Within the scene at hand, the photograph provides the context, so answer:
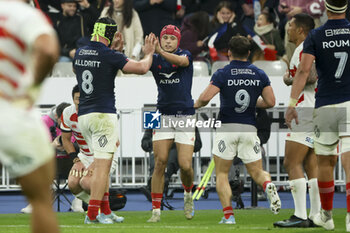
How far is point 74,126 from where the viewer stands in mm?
11172

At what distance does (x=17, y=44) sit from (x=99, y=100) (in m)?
5.23

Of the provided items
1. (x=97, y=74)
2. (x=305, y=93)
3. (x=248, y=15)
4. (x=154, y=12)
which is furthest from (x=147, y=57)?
(x=248, y=15)

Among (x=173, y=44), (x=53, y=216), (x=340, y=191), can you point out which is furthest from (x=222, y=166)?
(x=340, y=191)

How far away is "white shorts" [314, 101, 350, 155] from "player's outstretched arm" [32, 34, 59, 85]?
4183 mm

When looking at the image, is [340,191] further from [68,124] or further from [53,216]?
[53,216]

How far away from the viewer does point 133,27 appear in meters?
16.5

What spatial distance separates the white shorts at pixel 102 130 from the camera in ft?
31.3

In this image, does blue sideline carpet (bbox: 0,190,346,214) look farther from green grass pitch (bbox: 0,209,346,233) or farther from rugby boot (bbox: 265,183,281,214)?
rugby boot (bbox: 265,183,281,214)

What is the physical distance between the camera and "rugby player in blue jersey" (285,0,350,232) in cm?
788

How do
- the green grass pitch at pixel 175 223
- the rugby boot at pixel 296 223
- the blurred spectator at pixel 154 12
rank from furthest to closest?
the blurred spectator at pixel 154 12 → the rugby boot at pixel 296 223 → the green grass pitch at pixel 175 223

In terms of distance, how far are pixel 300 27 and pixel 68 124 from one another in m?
3.68

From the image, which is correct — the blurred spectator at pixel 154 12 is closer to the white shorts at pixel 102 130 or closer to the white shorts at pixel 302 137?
the white shorts at pixel 102 130

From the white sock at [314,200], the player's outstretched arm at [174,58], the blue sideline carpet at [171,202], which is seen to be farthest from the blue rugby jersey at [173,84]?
the blue sideline carpet at [171,202]

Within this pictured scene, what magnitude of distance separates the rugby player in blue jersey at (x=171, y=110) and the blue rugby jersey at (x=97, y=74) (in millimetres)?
813
